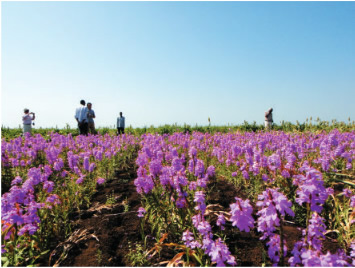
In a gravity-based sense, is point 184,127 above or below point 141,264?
above

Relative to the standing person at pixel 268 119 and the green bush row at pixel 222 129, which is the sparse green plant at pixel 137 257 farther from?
the standing person at pixel 268 119

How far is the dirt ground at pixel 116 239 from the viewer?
266 centimetres

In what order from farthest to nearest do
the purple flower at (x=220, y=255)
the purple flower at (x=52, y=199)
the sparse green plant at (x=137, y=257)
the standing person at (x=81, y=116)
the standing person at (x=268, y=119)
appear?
the standing person at (x=268, y=119) → the standing person at (x=81, y=116) → the purple flower at (x=52, y=199) → the sparse green plant at (x=137, y=257) → the purple flower at (x=220, y=255)

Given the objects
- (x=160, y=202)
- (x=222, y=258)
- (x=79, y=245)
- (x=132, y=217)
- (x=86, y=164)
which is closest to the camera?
(x=222, y=258)

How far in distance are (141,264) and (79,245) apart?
96 cm

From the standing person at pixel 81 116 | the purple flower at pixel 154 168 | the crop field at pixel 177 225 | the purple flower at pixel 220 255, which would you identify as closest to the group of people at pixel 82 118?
the standing person at pixel 81 116

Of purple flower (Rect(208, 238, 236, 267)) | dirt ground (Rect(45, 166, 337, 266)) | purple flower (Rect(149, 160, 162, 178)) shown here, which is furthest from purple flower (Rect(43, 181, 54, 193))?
purple flower (Rect(208, 238, 236, 267))

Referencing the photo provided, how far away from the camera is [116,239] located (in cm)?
307

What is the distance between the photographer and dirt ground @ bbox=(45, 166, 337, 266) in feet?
8.74

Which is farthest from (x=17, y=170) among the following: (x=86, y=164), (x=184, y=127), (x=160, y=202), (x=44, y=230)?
(x=184, y=127)

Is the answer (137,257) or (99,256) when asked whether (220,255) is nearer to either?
(137,257)

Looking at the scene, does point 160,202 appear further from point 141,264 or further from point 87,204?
point 87,204

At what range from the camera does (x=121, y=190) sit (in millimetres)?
4875

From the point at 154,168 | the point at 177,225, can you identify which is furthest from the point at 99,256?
the point at 154,168
